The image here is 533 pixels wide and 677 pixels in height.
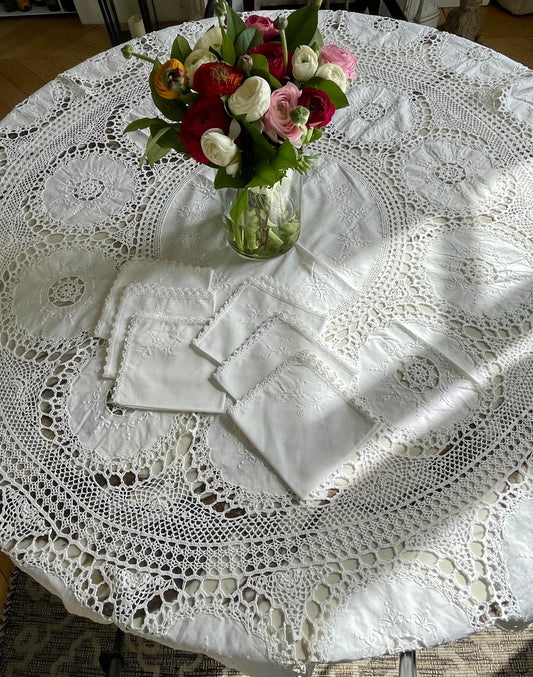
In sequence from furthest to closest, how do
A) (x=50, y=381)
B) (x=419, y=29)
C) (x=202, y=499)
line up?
(x=419, y=29)
(x=50, y=381)
(x=202, y=499)

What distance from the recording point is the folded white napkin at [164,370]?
37.8 inches

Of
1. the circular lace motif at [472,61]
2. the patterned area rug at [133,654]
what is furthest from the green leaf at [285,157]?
the patterned area rug at [133,654]

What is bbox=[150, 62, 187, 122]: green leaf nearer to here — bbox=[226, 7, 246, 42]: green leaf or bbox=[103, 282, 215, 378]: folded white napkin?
bbox=[226, 7, 246, 42]: green leaf

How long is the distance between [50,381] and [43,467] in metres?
0.17

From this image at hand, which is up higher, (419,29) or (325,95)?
(325,95)

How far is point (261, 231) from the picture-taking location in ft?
3.49

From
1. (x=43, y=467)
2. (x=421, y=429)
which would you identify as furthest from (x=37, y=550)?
(x=421, y=429)

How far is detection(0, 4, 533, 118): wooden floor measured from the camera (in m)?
2.76

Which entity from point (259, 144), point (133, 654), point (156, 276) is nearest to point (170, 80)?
point (259, 144)

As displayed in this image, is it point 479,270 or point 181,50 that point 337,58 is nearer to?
point 181,50

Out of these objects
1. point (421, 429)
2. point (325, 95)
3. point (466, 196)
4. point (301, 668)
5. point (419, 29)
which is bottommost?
point (301, 668)

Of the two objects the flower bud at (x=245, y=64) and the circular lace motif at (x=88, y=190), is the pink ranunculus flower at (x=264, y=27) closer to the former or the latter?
the flower bud at (x=245, y=64)

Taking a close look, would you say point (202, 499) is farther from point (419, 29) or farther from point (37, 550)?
point (419, 29)

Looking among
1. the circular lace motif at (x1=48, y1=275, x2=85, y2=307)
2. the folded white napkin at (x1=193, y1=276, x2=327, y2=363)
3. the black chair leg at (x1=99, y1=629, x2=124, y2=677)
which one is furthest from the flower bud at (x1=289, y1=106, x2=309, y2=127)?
the black chair leg at (x1=99, y1=629, x2=124, y2=677)
